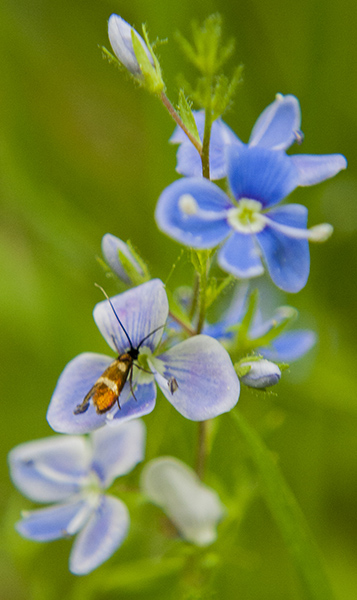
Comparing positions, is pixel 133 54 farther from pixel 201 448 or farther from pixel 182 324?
pixel 201 448

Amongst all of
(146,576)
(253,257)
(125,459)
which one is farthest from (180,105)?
(146,576)

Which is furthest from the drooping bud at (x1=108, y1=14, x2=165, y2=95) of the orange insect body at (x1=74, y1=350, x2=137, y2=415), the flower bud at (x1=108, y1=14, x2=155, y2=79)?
the orange insect body at (x1=74, y1=350, x2=137, y2=415)

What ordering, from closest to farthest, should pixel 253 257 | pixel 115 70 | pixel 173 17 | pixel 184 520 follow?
pixel 253 257, pixel 184 520, pixel 173 17, pixel 115 70

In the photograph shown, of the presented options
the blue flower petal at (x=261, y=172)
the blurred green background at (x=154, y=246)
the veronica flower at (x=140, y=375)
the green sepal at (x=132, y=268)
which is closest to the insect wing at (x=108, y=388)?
the veronica flower at (x=140, y=375)

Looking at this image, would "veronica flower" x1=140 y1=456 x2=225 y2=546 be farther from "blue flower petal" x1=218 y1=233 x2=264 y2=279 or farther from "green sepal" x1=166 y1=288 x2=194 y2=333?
"blue flower petal" x1=218 y1=233 x2=264 y2=279

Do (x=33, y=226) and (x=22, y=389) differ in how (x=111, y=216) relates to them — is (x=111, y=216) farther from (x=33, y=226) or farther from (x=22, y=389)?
(x=22, y=389)

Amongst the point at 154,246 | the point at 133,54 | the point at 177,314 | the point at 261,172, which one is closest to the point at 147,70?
the point at 133,54
